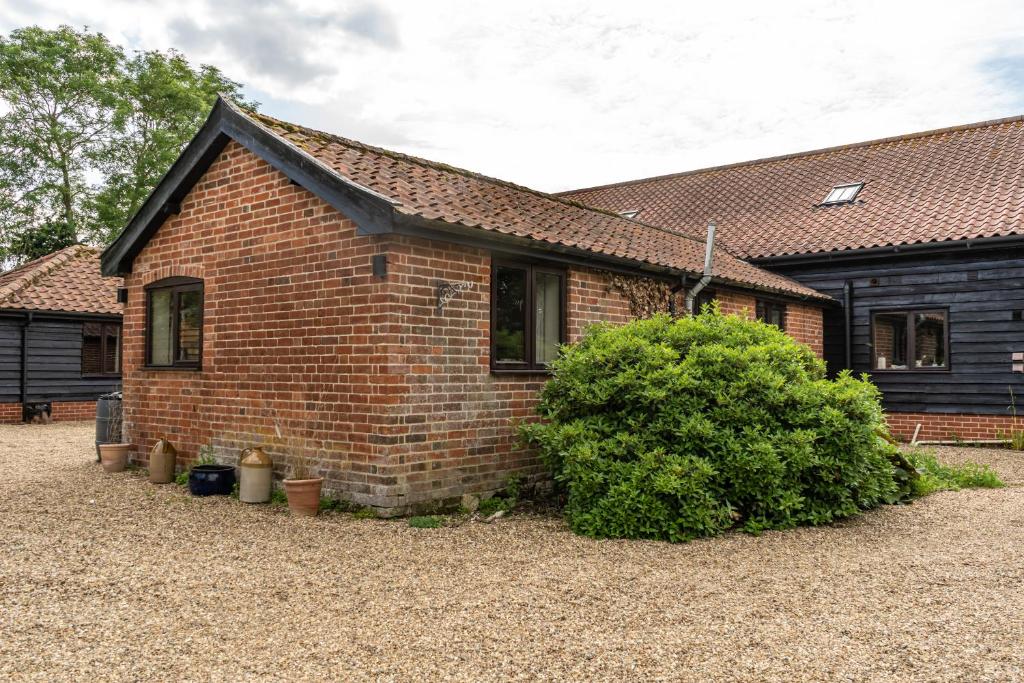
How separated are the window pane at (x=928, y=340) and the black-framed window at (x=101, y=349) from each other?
57.1 feet

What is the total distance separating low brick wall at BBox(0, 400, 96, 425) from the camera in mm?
17266

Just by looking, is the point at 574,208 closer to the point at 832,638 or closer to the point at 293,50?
the point at 293,50

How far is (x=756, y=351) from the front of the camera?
280 inches

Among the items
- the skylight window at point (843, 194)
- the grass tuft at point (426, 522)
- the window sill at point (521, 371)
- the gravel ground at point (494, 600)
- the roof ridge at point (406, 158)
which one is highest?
the skylight window at point (843, 194)

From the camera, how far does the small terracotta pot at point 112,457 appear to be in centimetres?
966

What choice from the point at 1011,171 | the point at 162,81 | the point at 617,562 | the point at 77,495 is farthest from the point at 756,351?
the point at 162,81

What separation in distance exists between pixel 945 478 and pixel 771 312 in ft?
15.5

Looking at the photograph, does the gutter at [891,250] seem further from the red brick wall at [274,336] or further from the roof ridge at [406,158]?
the red brick wall at [274,336]

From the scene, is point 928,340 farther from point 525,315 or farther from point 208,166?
point 208,166

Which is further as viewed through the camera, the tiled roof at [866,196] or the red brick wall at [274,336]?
the tiled roof at [866,196]

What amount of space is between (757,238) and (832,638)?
1335 cm

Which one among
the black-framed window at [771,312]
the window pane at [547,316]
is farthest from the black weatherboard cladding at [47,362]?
the black-framed window at [771,312]

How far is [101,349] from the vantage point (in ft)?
61.5

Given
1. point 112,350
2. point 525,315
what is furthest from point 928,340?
point 112,350
